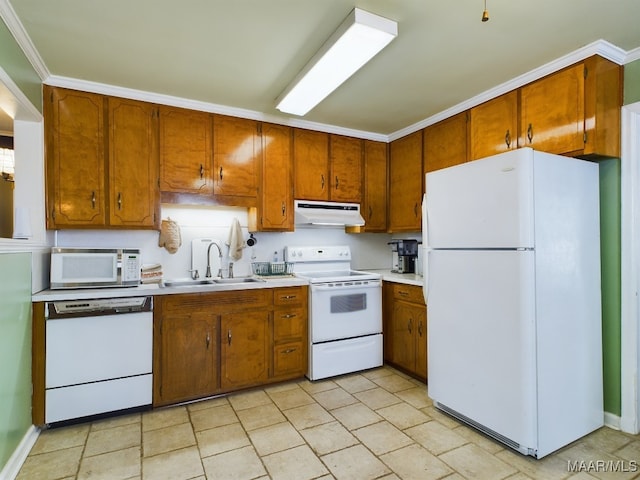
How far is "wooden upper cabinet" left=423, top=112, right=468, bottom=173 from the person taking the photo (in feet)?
10.2

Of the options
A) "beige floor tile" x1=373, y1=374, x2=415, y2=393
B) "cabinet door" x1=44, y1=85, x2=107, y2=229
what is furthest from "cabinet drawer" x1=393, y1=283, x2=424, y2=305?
"cabinet door" x1=44, y1=85, x2=107, y2=229

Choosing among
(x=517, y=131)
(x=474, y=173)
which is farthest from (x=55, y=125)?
(x=517, y=131)

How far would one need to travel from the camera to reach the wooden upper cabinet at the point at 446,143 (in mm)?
3113

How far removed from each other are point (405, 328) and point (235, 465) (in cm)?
190

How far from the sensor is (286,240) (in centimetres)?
374

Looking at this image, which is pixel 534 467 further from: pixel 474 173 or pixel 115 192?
pixel 115 192

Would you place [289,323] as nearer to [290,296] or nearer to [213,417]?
[290,296]

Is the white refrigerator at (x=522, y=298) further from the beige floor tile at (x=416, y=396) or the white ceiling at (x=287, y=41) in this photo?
the white ceiling at (x=287, y=41)

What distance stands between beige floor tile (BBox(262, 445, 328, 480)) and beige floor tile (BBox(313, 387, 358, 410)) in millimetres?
588

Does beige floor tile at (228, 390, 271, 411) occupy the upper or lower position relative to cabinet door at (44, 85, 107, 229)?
lower

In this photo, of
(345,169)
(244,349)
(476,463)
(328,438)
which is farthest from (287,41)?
(476,463)

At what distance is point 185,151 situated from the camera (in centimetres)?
301

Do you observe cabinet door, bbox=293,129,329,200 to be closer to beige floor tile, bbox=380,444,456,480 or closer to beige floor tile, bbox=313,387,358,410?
beige floor tile, bbox=313,387,358,410

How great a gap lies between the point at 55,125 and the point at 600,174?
3.98 metres
